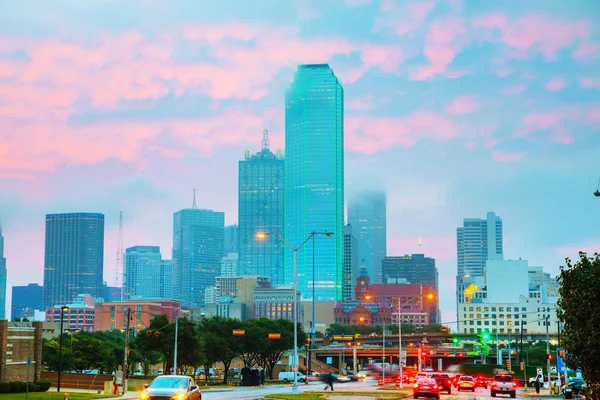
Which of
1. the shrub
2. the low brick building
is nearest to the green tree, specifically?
the shrub

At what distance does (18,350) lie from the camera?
76250 mm

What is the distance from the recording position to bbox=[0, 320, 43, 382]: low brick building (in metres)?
73.6

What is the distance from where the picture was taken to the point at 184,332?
356ft

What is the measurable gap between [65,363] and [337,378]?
130ft

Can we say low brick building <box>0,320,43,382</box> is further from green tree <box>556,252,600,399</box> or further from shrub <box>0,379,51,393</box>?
green tree <box>556,252,600,399</box>

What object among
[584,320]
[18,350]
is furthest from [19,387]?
[584,320]

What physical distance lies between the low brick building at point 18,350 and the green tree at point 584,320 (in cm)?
5366

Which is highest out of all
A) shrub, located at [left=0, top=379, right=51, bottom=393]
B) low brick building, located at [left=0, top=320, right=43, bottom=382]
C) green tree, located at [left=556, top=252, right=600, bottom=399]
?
green tree, located at [left=556, top=252, right=600, bottom=399]

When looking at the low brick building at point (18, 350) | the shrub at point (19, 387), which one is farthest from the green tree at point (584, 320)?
the low brick building at point (18, 350)

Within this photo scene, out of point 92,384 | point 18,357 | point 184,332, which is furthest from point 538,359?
point 18,357

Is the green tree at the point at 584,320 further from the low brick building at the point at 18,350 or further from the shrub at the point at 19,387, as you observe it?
the low brick building at the point at 18,350

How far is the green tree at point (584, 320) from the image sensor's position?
97.8ft

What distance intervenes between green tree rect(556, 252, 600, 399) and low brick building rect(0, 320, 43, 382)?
53664mm

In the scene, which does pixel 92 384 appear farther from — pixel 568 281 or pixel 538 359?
pixel 538 359
